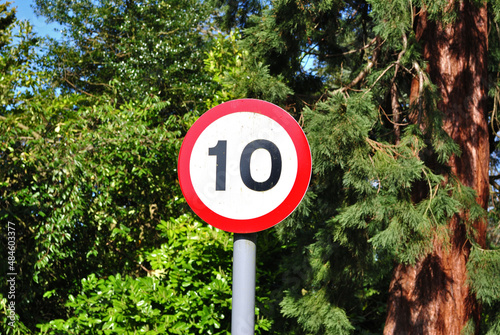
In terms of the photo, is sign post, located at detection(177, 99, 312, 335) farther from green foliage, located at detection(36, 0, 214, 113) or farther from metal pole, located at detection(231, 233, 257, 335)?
green foliage, located at detection(36, 0, 214, 113)

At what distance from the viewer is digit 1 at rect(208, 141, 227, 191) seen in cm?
212

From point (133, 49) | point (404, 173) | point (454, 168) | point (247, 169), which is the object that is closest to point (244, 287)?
point (247, 169)

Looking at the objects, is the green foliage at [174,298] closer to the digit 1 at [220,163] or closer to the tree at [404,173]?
the tree at [404,173]

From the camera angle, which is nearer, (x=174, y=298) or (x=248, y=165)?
(x=248, y=165)

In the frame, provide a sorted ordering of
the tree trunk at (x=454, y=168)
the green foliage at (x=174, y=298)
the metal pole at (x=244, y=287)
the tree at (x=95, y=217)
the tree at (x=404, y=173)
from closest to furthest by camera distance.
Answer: the metal pole at (x=244, y=287) < the tree at (x=404, y=173) < the tree trunk at (x=454, y=168) < the green foliage at (x=174, y=298) < the tree at (x=95, y=217)

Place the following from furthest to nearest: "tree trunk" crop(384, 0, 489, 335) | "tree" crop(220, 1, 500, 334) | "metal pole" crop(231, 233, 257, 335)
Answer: "tree trunk" crop(384, 0, 489, 335) → "tree" crop(220, 1, 500, 334) → "metal pole" crop(231, 233, 257, 335)

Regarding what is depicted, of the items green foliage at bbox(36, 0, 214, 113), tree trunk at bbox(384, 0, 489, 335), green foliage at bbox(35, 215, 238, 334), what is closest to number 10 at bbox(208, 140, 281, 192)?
tree trunk at bbox(384, 0, 489, 335)

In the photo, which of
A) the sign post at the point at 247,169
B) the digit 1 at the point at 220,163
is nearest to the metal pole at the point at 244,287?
the sign post at the point at 247,169

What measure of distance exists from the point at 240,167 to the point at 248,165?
0.03 m

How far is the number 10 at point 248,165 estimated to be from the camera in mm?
2082

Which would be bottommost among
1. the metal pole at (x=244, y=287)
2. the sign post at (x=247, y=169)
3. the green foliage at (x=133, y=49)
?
the metal pole at (x=244, y=287)

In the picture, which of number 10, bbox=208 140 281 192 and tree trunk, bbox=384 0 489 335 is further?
tree trunk, bbox=384 0 489 335

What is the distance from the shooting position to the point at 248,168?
2.10m

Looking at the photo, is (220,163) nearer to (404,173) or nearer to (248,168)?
(248,168)
